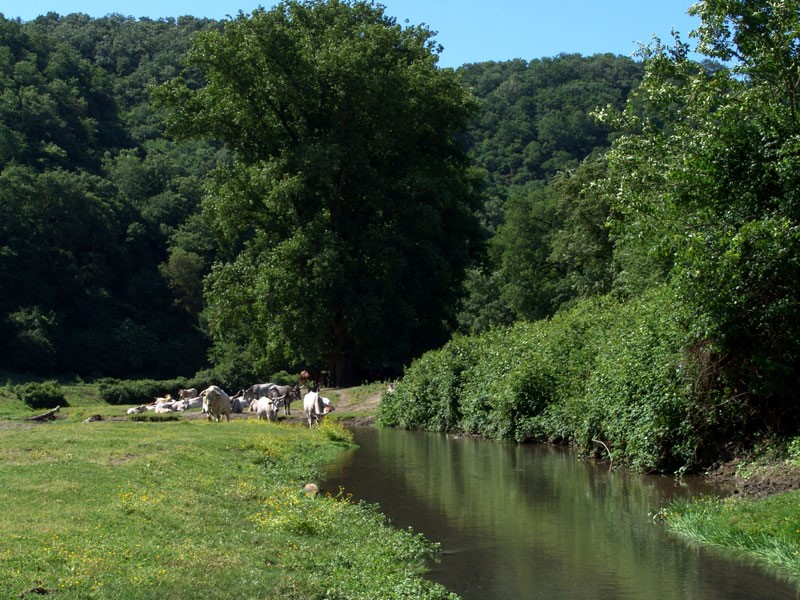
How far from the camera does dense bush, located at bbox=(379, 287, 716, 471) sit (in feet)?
62.6

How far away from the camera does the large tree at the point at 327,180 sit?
145 feet

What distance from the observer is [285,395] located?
40.7 m

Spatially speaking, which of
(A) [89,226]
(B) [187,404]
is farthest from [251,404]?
(A) [89,226]

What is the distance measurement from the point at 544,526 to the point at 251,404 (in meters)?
25.6

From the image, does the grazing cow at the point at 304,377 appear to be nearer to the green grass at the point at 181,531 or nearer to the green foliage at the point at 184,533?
the green grass at the point at 181,531

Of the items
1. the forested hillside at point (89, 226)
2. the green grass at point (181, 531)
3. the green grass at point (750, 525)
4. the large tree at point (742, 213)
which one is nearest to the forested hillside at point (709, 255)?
the large tree at point (742, 213)

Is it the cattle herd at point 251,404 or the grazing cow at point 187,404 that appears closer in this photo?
the cattle herd at point 251,404

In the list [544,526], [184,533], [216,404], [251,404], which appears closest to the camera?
[184,533]

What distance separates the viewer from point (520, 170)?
323 feet

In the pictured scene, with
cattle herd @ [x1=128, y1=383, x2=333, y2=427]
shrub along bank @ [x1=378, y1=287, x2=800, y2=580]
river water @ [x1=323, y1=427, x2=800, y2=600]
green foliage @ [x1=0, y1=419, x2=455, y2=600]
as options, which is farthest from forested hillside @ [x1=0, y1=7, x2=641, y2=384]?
green foliage @ [x1=0, y1=419, x2=455, y2=600]

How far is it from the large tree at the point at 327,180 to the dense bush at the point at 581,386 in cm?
946

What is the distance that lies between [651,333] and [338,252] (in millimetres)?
25076

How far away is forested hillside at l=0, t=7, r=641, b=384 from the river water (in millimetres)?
23139

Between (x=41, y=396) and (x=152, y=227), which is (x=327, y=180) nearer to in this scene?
(x=41, y=396)
